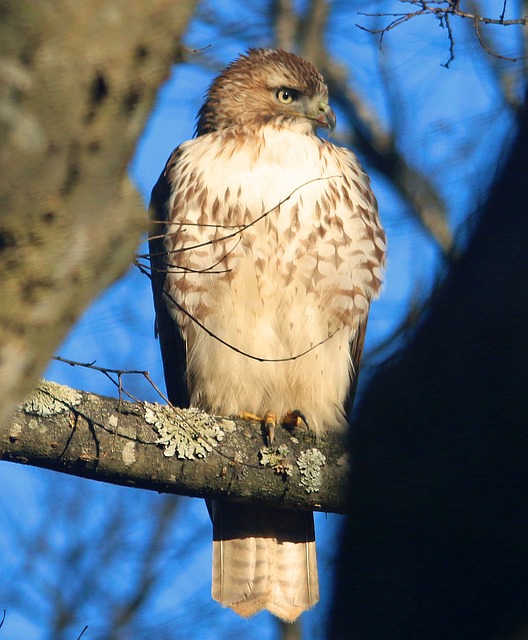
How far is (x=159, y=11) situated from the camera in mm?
1147

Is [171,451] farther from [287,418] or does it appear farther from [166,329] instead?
[166,329]

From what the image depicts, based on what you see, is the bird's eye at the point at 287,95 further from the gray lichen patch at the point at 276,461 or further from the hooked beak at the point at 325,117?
the gray lichen patch at the point at 276,461

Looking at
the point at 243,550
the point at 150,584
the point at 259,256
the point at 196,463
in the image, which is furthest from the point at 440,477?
the point at 150,584

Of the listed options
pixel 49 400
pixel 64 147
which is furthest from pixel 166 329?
pixel 64 147

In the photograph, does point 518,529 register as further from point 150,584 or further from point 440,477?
point 150,584

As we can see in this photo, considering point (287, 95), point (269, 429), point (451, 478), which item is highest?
point (287, 95)

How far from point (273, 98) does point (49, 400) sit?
81.1 inches

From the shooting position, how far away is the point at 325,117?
4199mm

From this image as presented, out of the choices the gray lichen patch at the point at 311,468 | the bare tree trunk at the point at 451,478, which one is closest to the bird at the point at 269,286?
the gray lichen patch at the point at 311,468

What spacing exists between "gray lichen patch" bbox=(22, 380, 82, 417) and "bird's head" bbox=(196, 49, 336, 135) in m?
1.81

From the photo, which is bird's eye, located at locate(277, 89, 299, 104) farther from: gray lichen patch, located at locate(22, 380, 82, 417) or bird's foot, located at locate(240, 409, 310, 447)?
gray lichen patch, located at locate(22, 380, 82, 417)

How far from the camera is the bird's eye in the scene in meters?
4.25

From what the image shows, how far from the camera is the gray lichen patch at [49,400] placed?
8.79 ft

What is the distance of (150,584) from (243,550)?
1.76 meters
